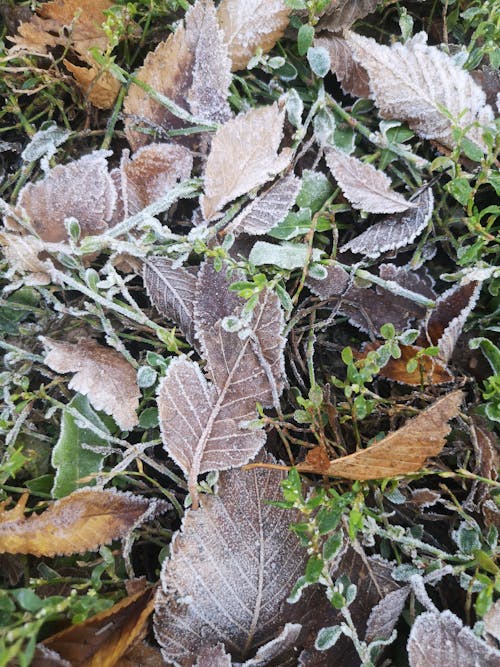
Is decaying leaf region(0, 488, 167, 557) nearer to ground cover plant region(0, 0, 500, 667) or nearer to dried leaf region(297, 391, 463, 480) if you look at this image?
ground cover plant region(0, 0, 500, 667)

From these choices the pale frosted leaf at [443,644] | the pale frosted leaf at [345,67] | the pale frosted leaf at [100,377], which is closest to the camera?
the pale frosted leaf at [443,644]

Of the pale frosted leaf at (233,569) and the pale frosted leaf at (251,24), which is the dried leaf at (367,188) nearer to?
the pale frosted leaf at (251,24)

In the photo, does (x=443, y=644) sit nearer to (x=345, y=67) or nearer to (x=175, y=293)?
(x=175, y=293)

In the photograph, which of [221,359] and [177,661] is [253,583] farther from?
[221,359]

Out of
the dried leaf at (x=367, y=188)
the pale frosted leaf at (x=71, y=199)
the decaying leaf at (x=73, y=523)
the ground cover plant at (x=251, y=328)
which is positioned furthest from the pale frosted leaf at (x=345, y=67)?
the decaying leaf at (x=73, y=523)

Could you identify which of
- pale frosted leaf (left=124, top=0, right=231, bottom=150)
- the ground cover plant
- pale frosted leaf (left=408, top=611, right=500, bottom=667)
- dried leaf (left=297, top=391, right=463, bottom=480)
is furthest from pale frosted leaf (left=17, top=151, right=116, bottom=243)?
pale frosted leaf (left=408, top=611, right=500, bottom=667)

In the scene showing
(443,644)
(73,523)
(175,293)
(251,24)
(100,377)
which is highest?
(251,24)

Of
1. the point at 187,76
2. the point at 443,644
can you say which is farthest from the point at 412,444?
the point at 187,76
